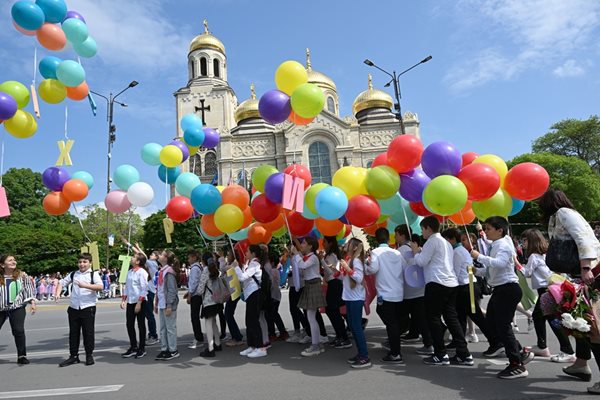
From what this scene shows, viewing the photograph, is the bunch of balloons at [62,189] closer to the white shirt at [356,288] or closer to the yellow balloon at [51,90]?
the yellow balloon at [51,90]

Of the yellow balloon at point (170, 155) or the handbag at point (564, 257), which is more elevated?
the yellow balloon at point (170, 155)

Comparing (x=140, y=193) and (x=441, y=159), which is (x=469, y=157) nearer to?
(x=441, y=159)

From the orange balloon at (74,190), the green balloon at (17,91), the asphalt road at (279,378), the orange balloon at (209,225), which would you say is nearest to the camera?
the asphalt road at (279,378)

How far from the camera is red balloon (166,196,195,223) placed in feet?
25.2

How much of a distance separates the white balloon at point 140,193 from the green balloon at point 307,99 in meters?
3.39

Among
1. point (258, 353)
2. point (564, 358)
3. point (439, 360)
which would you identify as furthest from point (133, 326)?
point (564, 358)

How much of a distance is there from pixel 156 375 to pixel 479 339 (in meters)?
5.33

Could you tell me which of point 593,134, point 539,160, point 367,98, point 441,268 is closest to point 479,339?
point 441,268

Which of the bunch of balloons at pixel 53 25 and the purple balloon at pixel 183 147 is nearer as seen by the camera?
the bunch of balloons at pixel 53 25

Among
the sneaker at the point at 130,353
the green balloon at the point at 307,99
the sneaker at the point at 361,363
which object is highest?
the green balloon at the point at 307,99

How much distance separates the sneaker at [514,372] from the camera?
15.8 feet

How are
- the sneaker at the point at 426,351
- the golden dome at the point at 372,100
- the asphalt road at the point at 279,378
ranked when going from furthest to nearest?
the golden dome at the point at 372,100 < the sneaker at the point at 426,351 < the asphalt road at the point at 279,378

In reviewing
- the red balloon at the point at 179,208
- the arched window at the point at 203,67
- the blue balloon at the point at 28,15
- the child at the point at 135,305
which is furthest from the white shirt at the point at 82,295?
the arched window at the point at 203,67

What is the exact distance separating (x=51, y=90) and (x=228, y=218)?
444 cm
